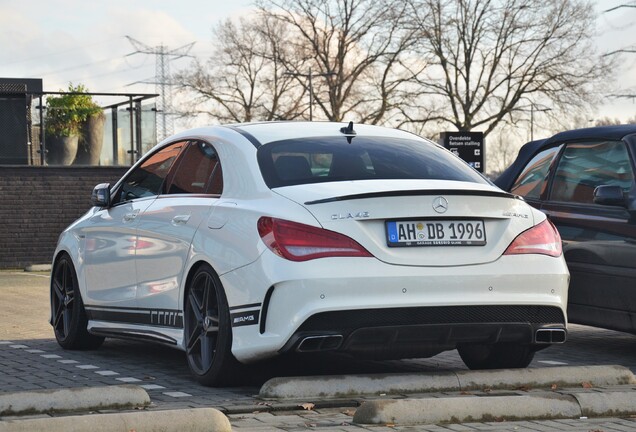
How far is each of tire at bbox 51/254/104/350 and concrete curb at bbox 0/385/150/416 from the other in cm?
327

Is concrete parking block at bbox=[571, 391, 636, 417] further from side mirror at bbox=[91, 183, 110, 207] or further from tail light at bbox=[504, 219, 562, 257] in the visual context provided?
side mirror at bbox=[91, 183, 110, 207]

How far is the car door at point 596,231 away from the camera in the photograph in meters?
8.70

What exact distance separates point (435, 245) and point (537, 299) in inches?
27.7

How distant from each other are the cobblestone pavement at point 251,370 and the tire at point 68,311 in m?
0.09

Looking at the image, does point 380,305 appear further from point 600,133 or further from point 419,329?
point 600,133

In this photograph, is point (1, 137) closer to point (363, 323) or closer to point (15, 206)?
point (15, 206)

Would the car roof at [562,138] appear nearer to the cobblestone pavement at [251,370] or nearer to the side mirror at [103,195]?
the cobblestone pavement at [251,370]

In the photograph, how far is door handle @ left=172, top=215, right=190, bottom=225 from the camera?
7.76 meters

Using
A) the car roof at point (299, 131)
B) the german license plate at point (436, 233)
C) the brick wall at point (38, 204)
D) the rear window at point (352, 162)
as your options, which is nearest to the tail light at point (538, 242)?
the german license plate at point (436, 233)

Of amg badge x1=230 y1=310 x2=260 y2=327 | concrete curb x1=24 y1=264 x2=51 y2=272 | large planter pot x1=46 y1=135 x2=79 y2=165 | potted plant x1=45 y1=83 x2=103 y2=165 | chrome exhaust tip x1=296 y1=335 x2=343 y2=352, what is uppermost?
potted plant x1=45 y1=83 x2=103 y2=165

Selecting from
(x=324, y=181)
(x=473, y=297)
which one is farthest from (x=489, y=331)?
(x=324, y=181)

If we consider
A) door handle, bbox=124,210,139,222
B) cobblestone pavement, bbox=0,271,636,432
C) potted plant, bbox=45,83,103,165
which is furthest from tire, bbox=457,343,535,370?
potted plant, bbox=45,83,103,165

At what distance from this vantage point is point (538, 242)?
281 inches

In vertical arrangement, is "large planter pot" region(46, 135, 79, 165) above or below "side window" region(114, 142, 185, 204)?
above
